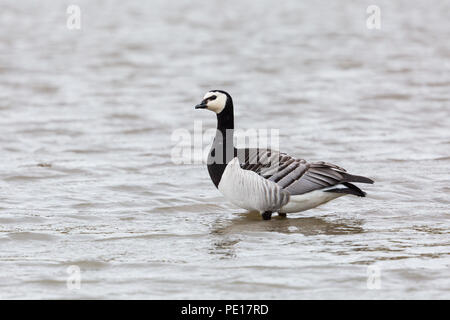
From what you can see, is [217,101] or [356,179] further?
[217,101]

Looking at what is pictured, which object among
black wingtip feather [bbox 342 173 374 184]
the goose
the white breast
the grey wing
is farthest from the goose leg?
black wingtip feather [bbox 342 173 374 184]

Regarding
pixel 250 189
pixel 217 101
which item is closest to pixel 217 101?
pixel 217 101

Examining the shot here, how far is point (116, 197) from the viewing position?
1120cm

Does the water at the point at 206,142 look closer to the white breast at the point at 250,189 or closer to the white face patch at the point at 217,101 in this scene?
the white breast at the point at 250,189

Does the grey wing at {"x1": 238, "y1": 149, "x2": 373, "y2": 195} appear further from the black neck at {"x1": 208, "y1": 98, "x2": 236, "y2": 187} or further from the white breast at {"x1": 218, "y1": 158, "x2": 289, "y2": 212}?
the black neck at {"x1": 208, "y1": 98, "x2": 236, "y2": 187}

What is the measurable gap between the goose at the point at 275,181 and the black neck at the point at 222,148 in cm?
1

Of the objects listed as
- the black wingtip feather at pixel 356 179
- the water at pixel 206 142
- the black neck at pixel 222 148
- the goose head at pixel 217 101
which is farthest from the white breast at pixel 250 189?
the goose head at pixel 217 101

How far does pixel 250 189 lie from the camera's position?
9.70m

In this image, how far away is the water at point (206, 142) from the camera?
795cm

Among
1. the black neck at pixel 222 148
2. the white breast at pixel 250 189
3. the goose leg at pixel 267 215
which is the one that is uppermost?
the black neck at pixel 222 148

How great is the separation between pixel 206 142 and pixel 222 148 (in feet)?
15.9

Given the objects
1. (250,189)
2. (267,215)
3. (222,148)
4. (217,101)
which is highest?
(217,101)

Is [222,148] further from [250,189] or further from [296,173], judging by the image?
[296,173]

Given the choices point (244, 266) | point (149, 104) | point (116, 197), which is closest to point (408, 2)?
point (149, 104)
